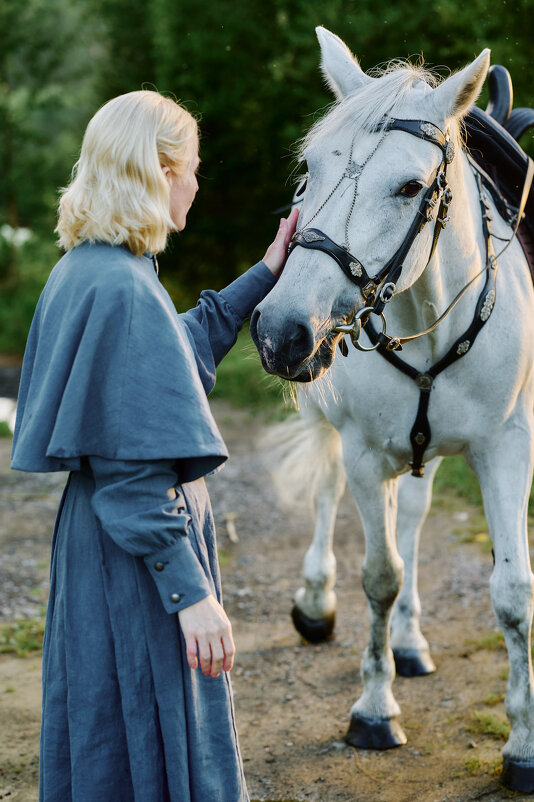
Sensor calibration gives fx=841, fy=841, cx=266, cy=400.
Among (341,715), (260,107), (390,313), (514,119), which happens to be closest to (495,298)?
(390,313)

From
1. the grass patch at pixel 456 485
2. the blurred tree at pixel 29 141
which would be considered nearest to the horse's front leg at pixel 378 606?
the grass patch at pixel 456 485

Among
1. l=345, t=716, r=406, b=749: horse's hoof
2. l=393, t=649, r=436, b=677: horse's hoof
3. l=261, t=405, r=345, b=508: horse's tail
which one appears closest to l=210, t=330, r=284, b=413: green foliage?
l=261, t=405, r=345, b=508: horse's tail

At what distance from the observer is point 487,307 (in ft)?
8.30

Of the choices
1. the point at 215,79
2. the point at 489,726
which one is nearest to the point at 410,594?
the point at 489,726

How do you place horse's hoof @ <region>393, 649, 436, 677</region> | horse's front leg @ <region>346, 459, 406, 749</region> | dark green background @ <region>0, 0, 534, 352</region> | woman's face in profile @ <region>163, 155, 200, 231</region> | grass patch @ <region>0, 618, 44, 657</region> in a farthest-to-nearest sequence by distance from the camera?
dark green background @ <region>0, 0, 534, 352</region> → grass patch @ <region>0, 618, 44, 657</region> → horse's hoof @ <region>393, 649, 436, 677</region> → horse's front leg @ <region>346, 459, 406, 749</region> → woman's face in profile @ <region>163, 155, 200, 231</region>

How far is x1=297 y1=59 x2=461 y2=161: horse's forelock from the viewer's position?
209 cm

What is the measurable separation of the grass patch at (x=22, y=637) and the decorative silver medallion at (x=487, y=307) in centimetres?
256

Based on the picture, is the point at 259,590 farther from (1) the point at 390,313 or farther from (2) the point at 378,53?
(2) the point at 378,53

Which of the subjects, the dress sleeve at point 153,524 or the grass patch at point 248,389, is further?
the grass patch at point 248,389

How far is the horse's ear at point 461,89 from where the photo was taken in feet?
6.89

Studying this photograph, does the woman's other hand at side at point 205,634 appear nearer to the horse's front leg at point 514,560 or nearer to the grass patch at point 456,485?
the horse's front leg at point 514,560

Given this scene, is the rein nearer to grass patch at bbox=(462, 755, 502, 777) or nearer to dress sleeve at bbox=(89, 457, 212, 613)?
dress sleeve at bbox=(89, 457, 212, 613)

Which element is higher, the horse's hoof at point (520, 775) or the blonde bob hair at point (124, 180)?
the blonde bob hair at point (124, 180)

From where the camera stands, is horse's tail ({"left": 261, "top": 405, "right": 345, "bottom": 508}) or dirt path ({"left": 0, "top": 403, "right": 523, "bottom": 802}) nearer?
dirt path ({"left": 0, "top": 403, "right": 523, "bottom": 802})
